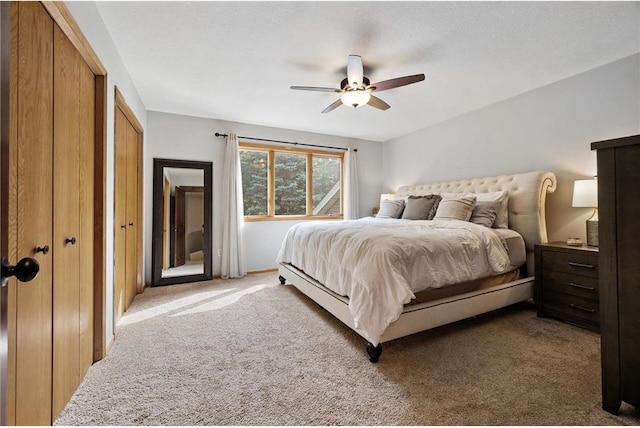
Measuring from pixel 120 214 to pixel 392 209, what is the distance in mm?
3244

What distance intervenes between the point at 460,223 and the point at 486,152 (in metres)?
1.57

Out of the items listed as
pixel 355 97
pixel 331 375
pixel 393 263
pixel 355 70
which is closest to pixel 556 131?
pixel 355 97

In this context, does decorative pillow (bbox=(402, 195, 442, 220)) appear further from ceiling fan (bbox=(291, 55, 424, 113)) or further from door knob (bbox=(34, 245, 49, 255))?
door knob (bbox=(34, 245, 49, 255))

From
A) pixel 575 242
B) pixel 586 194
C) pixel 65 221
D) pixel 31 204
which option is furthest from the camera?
pixel 575 242

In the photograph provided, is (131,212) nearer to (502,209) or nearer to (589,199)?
(502,209)

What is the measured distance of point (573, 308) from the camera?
2338 mm

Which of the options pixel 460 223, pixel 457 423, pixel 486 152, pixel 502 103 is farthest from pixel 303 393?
pixel 502 103

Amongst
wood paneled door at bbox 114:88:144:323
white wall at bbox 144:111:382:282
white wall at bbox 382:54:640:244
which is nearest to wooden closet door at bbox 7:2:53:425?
wood paneled door at bbox 114:88:144:323

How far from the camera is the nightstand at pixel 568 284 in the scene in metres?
2.23

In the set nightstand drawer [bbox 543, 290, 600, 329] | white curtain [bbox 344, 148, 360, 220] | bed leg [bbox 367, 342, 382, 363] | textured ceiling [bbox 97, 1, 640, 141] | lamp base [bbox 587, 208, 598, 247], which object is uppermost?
textured ceiling [bbox 97, 1, 640, 141]

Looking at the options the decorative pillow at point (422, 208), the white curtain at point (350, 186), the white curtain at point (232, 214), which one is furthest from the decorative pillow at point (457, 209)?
the white curtain at point (232, 214)

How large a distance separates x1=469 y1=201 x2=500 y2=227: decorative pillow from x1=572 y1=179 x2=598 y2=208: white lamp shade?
0.64 m

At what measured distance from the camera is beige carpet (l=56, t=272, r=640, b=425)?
53.2 inches

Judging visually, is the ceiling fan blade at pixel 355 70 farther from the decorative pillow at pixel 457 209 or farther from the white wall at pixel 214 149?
the white wall at pixel 214 149
